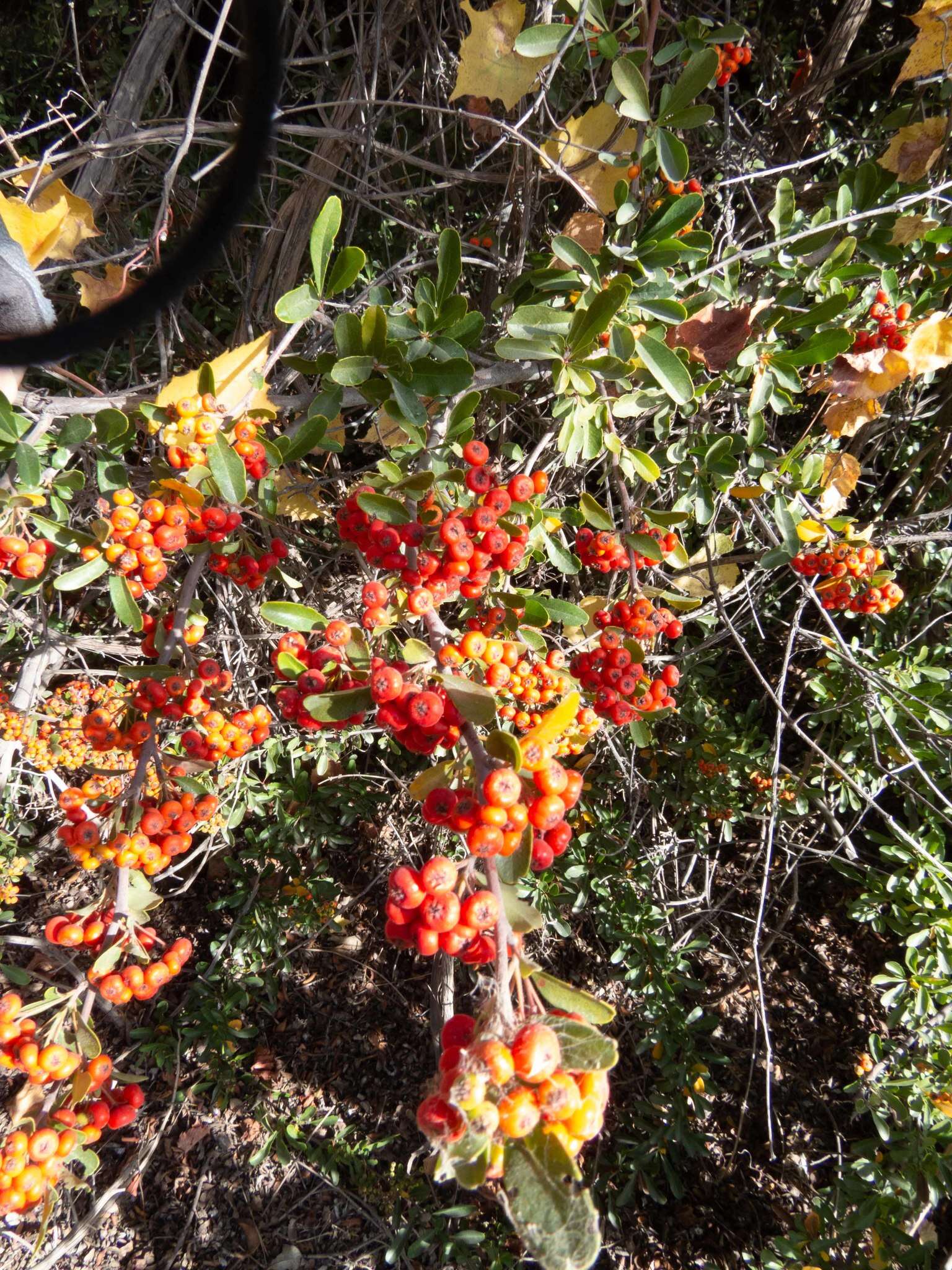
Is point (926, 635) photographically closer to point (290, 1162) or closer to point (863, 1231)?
point (863, 1231)

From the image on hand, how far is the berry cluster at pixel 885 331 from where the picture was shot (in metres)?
1.76

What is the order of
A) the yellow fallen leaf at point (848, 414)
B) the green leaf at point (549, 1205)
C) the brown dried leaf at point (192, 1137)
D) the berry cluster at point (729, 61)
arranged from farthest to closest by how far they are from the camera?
the brown dried leaf at point (192, 1137) → the berry cluster at point (729, 61) → the yellow fallen leaf at point (848, 414) → the green leaf at point (549, 1205)

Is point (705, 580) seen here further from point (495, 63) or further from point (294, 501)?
point (495, 63)

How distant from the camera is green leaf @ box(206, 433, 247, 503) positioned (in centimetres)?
130

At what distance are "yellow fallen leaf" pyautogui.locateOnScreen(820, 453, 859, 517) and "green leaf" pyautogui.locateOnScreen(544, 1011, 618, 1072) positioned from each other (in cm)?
159

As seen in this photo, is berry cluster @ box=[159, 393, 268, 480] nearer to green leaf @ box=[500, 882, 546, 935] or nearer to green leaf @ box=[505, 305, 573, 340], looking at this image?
green leaf @ box=[505, 305, 573, 340]

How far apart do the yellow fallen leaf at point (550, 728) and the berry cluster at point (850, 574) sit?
1.21 meters

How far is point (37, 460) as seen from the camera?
1.33m

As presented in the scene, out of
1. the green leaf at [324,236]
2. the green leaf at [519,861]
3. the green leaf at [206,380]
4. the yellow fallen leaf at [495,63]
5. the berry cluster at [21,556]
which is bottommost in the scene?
the green leaf at [519,861]

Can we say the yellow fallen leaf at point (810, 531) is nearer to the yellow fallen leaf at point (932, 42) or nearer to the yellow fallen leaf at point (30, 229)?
the yellow fallen leaf at point (932, 42)

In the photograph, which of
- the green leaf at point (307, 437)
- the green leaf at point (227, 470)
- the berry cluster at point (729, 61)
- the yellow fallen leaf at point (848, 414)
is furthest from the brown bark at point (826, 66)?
the green leaf at point (227, 470)

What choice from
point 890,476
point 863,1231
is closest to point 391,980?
point 863,1231

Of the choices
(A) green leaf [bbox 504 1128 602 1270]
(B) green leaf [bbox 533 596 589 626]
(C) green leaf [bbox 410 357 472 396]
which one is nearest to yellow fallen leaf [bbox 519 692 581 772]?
(A) green leaf [bbox 504 1128 602 1270]

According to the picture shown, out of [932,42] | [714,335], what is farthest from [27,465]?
[932,42]
